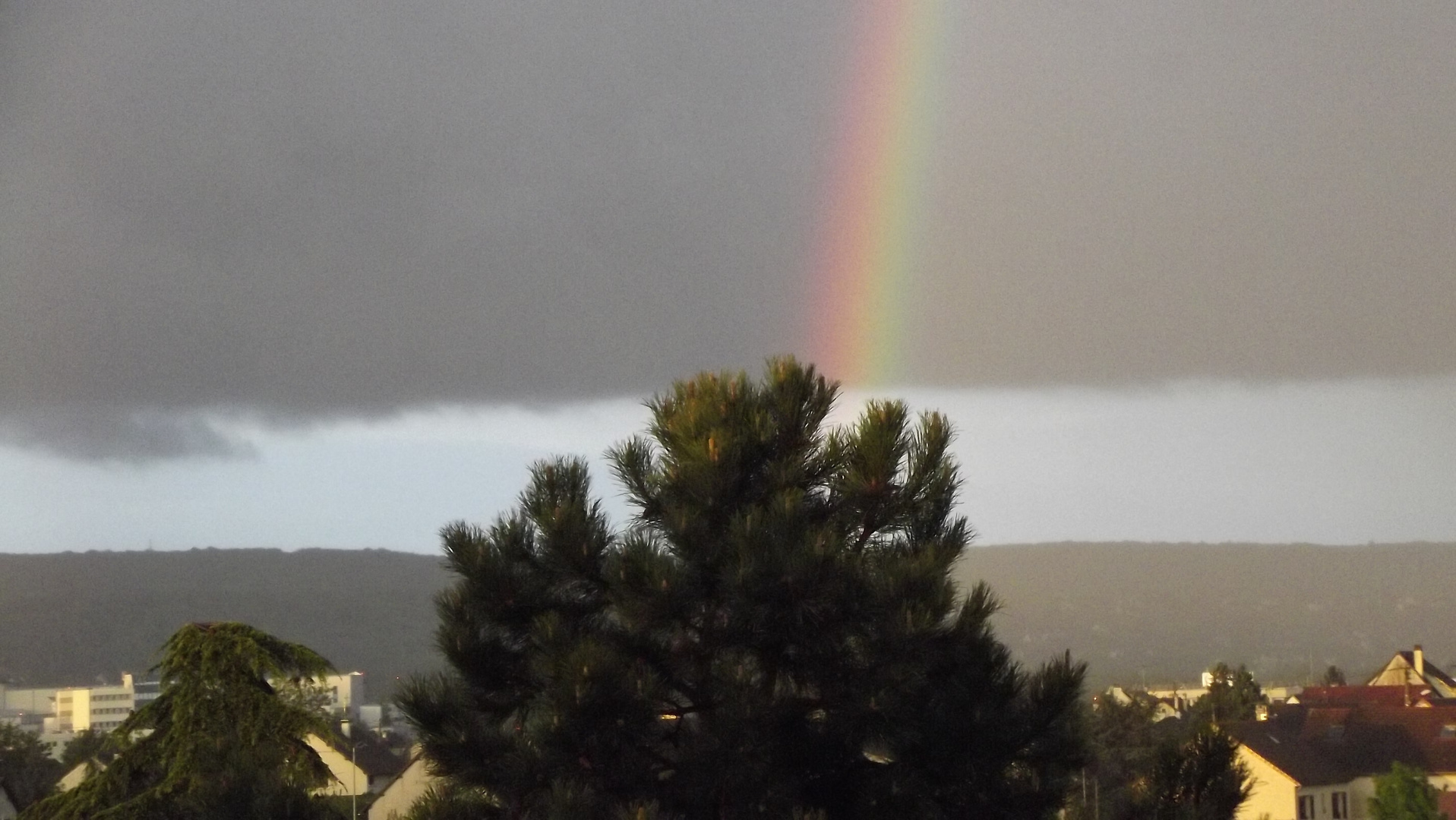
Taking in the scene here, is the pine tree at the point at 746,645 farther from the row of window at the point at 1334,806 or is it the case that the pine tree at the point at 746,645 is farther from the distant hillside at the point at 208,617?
the distant hillside at the point at 208,617

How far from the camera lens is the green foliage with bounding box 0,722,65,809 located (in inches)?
2018

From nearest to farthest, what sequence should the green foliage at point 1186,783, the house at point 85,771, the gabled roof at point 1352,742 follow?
the green foliage at point 1186,783 < the house at point 85,771 < the gabled roof at point 1352,742

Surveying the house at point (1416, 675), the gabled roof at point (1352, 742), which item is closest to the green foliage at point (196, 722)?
the gabled roof at point (1352, 742)

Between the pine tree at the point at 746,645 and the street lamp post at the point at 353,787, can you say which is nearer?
the pine tree at the point at 746,645

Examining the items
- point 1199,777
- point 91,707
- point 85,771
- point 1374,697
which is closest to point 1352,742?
point 1374,697

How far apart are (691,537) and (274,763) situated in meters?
3.60

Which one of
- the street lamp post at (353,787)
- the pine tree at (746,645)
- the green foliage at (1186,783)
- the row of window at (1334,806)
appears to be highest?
the pine tree at (746,645)

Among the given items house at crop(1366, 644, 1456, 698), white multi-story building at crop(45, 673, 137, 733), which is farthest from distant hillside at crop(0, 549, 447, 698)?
house at crop(1366, 644, 1456, 698)

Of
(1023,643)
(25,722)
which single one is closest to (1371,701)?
(1023,643)

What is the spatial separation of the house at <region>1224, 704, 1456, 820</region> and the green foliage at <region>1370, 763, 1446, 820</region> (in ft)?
15.3

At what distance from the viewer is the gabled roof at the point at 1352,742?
49.8 metres

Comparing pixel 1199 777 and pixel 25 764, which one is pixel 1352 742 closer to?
pixel 1199 777

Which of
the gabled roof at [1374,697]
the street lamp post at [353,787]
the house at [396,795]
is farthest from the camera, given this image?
the gabled roof at [1374,697]

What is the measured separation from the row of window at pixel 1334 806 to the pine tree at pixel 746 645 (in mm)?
43339
